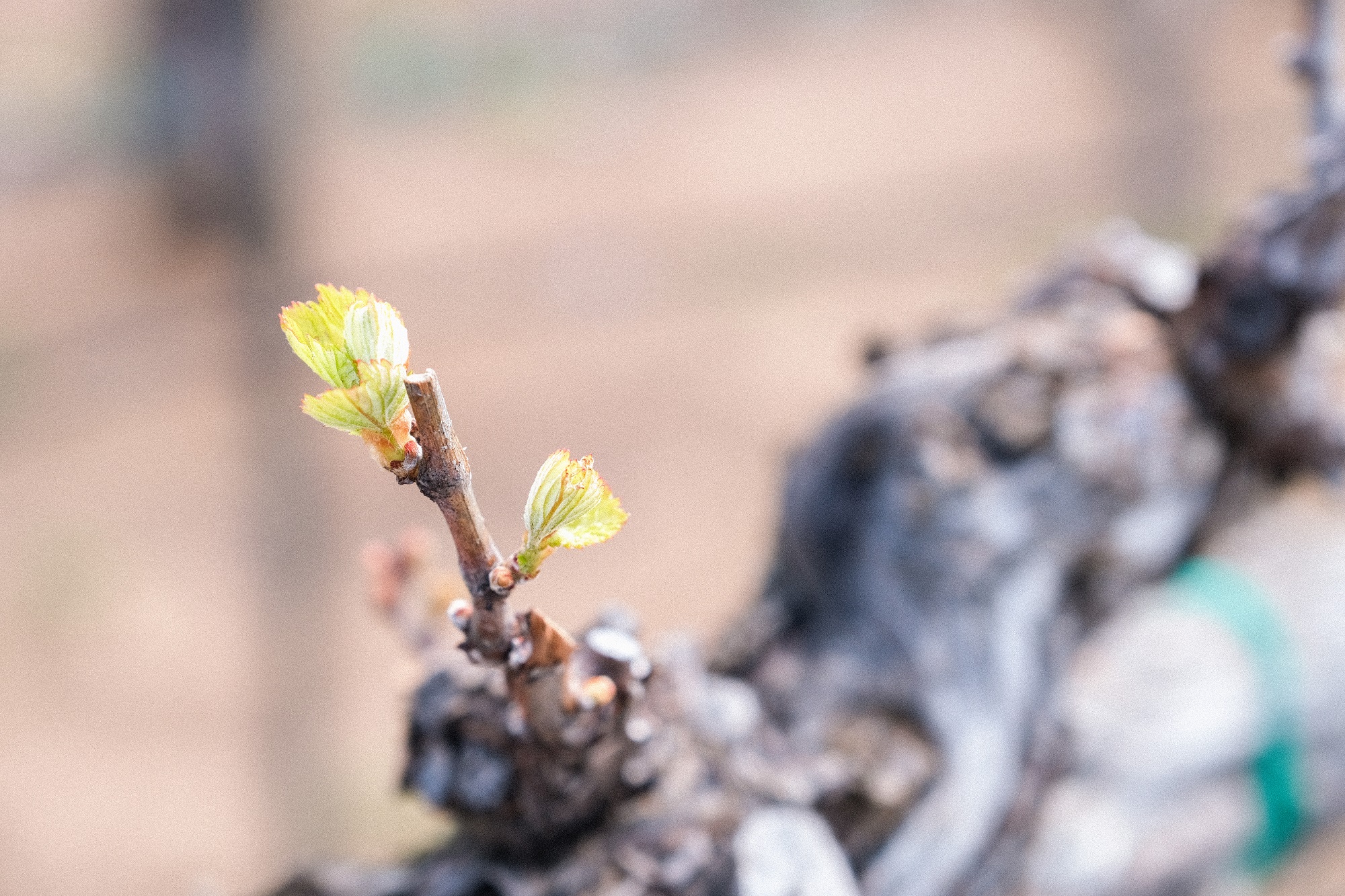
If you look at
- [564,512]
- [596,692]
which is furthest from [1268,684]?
[564,512]

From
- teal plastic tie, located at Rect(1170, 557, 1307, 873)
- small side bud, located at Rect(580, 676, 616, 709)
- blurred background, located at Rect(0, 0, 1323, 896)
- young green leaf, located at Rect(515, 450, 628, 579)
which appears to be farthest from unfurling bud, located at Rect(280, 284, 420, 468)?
blurred background, located at Rect(0, 0, 1323, 896)

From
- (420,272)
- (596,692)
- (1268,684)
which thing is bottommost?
(596,692)

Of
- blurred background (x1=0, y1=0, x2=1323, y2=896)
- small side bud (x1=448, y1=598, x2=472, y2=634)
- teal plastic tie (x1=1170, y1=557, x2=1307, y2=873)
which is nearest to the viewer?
small side bud (x1=448, y1=598, x2=472, y2=634)

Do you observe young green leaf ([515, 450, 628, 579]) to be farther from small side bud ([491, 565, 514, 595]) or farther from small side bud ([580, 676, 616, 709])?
small side bud ([580, 676, 616, 709])

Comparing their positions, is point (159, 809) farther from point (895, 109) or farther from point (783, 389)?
point (895, 109)

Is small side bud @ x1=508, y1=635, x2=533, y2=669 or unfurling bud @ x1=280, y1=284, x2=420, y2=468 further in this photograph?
small side bud @ x1=508, y1=635, x2=533, y2=669

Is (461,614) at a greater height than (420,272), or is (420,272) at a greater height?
(420,272)

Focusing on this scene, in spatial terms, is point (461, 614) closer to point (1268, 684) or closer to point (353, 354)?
point (353, 354)

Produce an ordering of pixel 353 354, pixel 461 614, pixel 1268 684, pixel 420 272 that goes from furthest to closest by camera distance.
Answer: pixel 420 272 → pixel 1268 684 → pixel 461 614 → pixel 353 354
